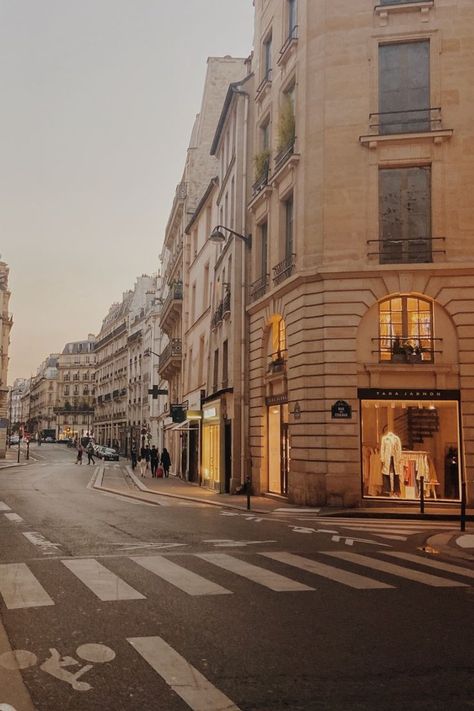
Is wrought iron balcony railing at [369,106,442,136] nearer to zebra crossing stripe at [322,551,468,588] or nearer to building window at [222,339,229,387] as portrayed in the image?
building window at [222,339,229,387]

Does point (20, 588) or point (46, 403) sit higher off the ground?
point (46, 403)

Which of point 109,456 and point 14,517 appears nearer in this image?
point 14,517

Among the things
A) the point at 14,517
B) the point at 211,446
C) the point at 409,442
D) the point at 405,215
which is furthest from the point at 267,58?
the point at 14,517

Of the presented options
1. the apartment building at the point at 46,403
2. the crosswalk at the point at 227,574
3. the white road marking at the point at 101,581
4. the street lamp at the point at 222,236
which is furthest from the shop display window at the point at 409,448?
the apartment building at the point at 46,403

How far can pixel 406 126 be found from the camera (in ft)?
66.8

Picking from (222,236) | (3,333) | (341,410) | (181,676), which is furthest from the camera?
(3,333)

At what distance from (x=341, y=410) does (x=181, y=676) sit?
15049 mm

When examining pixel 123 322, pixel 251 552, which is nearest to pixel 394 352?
pixel 251 552

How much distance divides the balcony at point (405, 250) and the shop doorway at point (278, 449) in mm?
5691

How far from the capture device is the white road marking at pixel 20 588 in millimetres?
→ 7016

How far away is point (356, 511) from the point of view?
1823cm

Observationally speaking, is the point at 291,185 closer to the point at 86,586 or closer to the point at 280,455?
the point at 280,455

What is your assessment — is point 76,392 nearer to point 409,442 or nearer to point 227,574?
point 409,442

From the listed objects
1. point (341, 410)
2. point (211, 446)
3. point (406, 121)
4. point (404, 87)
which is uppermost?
point (404, 87)
